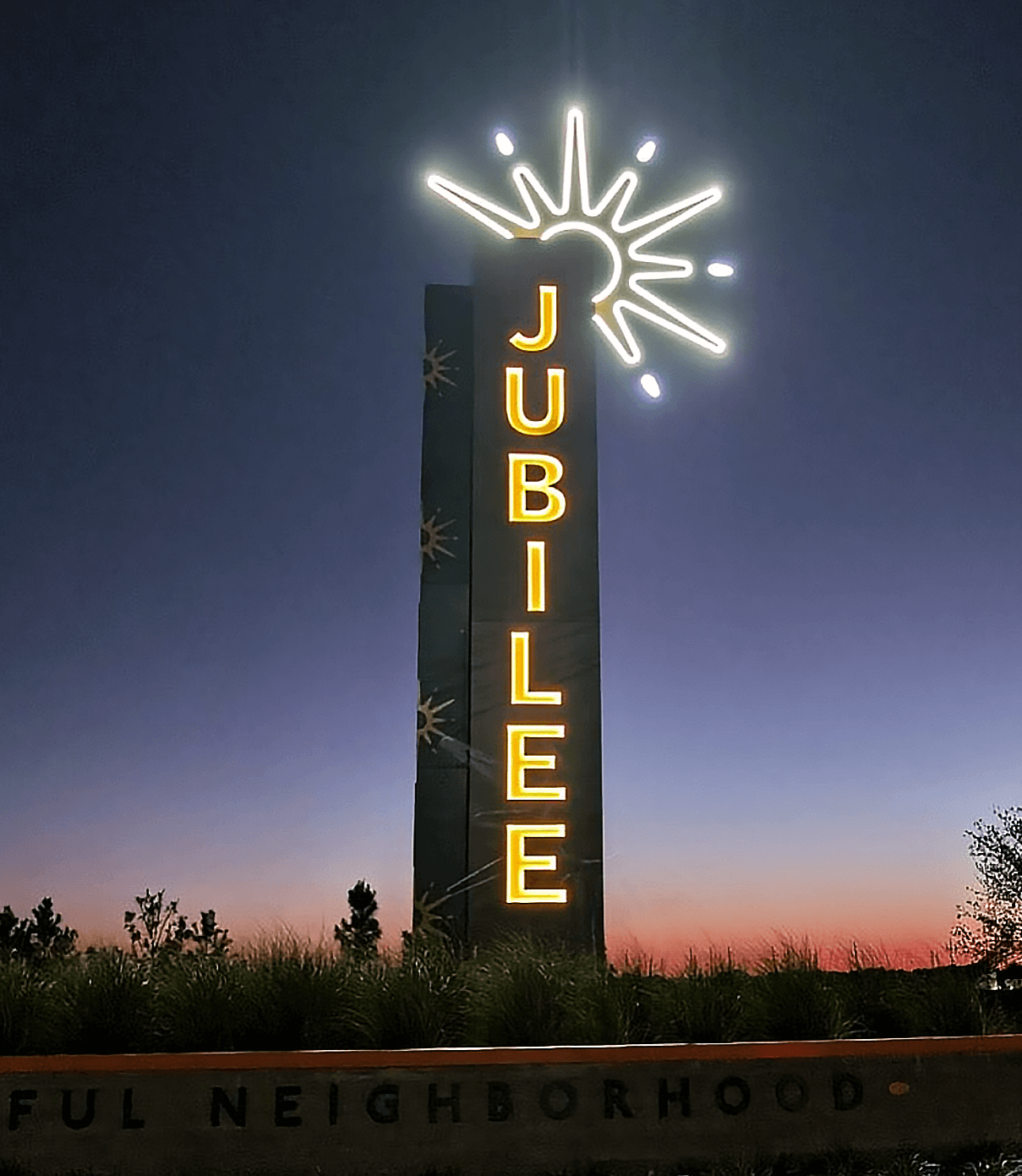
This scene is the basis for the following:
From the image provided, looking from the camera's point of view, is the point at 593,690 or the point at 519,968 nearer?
the point at 519,968

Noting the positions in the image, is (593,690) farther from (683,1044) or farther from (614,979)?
(683,1044)

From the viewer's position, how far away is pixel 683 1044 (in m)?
8.09

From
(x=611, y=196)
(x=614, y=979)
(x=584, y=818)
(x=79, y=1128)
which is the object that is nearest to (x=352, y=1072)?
(x=79, y=1128)

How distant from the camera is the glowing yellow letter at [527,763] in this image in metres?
14.4

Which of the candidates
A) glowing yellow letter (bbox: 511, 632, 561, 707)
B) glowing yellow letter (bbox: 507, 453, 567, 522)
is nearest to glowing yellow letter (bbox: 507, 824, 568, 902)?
glowing yellow letter (bbox: 511, 632, 561, 707)

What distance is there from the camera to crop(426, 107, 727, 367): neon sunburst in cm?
1650

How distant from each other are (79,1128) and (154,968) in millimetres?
1651

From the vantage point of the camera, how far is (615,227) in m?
16.9

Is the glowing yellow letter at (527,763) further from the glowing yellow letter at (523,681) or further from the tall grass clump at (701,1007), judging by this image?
the tall grass clump at (701,1007)

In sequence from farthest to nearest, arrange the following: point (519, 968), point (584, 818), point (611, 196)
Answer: point (611, 196)
point (584, 818)
point (519, 968)

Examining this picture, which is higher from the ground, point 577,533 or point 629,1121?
point 577,533

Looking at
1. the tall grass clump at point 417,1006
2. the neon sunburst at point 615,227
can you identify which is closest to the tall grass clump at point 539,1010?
the tall grass clump at point 417,1006

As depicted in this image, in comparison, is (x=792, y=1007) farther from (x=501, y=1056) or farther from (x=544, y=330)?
(x=544, y=330)

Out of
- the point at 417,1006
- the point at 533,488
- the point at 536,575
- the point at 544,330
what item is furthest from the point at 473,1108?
the point at 544,330
